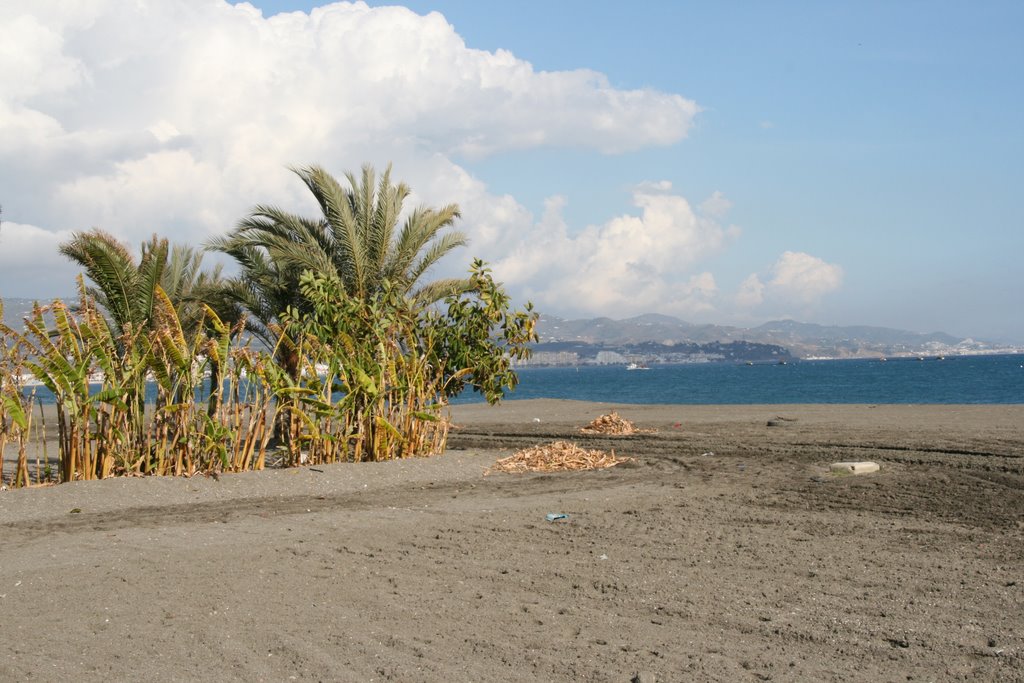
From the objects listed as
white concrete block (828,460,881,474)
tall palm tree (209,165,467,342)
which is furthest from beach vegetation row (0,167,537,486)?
white concrete block (828,460,881,474)

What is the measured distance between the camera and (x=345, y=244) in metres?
17.7

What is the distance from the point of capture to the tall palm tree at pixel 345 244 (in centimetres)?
1772

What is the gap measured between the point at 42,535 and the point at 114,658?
434cm

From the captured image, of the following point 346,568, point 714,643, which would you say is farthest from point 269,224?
point 714,643

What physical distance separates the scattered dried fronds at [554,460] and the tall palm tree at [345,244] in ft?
12.8

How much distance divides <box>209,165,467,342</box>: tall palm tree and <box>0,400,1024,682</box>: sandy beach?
5703 mm

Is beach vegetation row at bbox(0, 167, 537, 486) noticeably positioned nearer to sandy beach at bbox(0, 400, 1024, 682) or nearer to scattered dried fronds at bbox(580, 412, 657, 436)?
sandy beach at bbox(0, 400, 1024, 682)

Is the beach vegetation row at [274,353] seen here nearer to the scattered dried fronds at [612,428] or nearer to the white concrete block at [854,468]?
the scattered dried fronds at [612,428]

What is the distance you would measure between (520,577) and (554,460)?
24.5 ft

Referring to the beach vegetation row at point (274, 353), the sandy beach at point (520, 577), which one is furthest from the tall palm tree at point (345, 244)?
the sandy beach at point (520, 577)

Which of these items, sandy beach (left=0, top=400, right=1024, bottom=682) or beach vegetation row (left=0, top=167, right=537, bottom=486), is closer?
sandy beach (left=0, top=400, right=1024, bottom=682)

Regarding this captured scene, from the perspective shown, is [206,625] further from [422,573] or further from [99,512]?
[99,512]

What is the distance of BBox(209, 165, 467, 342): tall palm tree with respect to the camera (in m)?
17.7

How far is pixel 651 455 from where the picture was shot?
1597cm
